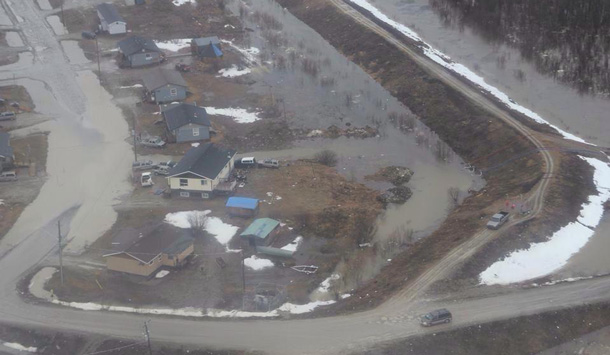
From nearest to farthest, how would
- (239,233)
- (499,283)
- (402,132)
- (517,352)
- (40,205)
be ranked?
(517,352), (499,283), (239,233), (40,205), (402,132)

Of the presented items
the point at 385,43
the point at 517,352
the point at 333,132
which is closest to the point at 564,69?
the point at 385,43

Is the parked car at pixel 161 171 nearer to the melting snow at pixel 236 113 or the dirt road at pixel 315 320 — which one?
the melting snow at pixel 236 113

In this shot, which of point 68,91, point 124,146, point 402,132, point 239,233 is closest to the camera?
point 239,233

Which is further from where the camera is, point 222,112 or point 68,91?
point 68,91

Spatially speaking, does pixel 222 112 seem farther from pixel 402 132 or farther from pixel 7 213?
pixel 7 213

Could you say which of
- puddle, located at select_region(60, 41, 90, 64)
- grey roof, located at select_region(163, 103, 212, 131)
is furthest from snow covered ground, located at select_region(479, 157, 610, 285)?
puddle, located at select_region(60, 41, 90, 64)

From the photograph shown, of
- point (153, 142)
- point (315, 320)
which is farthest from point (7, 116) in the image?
point (315, 320)

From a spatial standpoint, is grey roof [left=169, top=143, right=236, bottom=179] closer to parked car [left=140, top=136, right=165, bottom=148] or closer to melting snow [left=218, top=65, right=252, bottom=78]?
parked car [left=140, top=136, right=165, bottom=148]

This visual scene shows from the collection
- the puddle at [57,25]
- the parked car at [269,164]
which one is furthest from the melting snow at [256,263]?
the puddle at [57,25]
